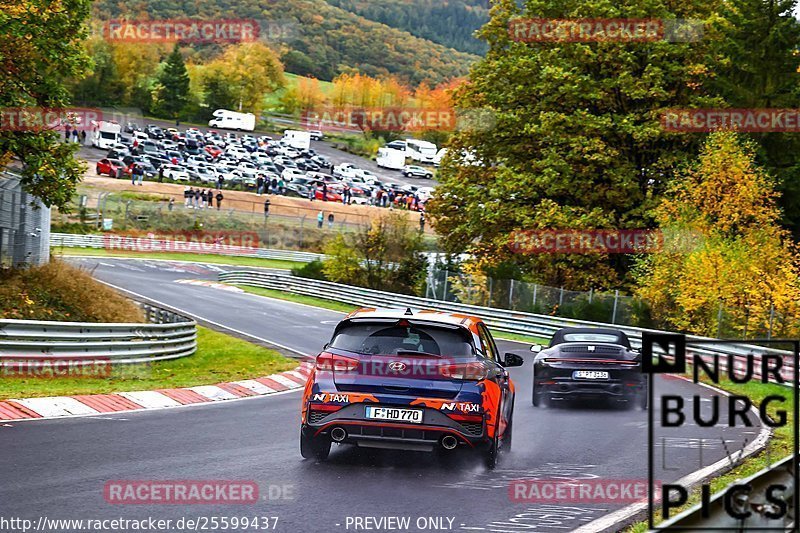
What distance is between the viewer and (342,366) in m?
10.4

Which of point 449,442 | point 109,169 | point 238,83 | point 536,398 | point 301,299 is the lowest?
point 301,299

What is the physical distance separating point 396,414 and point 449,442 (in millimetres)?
577

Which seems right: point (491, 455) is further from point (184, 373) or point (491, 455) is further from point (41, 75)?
point (41, 75)

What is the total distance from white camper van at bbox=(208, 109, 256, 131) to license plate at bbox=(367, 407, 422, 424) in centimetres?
12604

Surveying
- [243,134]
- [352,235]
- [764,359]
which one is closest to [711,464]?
[764,359]

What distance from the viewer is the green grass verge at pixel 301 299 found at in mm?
46469

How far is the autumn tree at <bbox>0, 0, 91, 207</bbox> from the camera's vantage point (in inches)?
882

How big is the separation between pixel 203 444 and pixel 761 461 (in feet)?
19.5

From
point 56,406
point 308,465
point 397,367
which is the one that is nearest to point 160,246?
point 56,406

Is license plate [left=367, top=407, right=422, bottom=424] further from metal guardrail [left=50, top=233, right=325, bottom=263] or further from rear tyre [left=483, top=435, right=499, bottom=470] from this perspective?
metal guardrail [left=50, top=233, right=325, bottom=263]

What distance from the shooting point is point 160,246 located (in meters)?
73.4

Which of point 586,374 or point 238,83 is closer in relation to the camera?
point 586,374

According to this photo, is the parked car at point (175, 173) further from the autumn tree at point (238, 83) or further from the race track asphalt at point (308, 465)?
the race track asphalt at point (308, 465)

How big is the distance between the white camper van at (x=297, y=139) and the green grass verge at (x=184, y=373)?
103 meters
